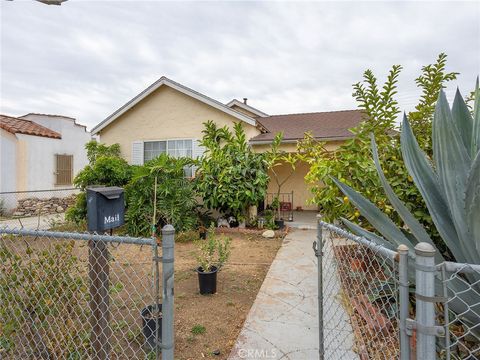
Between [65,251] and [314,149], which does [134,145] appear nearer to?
[314,149]

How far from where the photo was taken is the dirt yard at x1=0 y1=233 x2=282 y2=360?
8.34 feet

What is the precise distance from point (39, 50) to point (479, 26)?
10.3m

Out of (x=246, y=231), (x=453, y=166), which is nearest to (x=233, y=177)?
(x=246, y=231)

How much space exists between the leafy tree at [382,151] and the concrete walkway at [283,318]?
126cm

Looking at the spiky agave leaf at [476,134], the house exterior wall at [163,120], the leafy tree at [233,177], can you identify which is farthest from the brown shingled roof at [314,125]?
the spiky agave leaf at [476,134]

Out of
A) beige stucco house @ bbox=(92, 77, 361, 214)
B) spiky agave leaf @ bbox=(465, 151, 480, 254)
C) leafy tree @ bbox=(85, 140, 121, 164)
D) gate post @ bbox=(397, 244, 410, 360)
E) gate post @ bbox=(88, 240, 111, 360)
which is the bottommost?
gate post @ bbox=(88, 240, 111, 360)

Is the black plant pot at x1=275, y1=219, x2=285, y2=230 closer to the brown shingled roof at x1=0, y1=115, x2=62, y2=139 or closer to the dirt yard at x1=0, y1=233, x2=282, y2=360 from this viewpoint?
the dirt yard at x1=0, y1=233, x2=282, y2=360

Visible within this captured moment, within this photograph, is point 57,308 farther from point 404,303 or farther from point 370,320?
point 370,320

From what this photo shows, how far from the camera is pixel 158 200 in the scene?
7.90 meters

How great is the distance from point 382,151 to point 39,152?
15.0 m

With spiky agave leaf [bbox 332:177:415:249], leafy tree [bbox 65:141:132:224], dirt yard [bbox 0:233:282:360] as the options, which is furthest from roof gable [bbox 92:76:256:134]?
spiky agave leaf [bbox 332:177:415:249]

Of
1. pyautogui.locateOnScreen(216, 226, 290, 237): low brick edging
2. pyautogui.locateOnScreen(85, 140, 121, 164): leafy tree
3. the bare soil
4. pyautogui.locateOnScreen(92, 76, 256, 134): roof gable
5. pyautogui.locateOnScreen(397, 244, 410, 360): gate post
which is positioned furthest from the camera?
pyautogui.locateOnScreen(85, 140, 121, 164): leafy tree

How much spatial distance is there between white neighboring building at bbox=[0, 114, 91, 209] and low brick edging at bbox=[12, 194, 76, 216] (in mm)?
453

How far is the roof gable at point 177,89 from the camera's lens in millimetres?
9766
